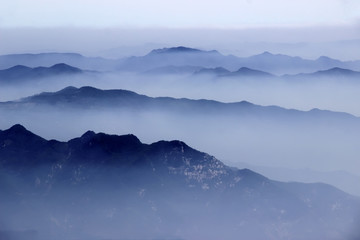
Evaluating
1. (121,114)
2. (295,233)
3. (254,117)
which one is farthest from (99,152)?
(295,233)

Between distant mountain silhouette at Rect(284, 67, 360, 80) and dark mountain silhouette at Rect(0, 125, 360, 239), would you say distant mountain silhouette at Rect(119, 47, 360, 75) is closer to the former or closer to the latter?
distant mountain silhouette at Rect(284, 67, 360, 80)

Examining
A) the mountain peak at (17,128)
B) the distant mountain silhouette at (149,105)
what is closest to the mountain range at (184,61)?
the distant mountain silhouette at (149,105)

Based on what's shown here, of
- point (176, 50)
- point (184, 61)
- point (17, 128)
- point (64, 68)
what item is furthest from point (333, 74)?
point (17, 128)

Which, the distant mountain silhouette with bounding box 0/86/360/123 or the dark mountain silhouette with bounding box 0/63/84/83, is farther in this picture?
the dark mountain silhouette with bounding box 0/63/84/83

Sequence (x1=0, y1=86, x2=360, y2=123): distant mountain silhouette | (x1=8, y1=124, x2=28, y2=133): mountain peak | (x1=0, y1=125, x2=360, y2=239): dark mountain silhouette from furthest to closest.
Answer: (x1=0, y1=86, x2=360, y2=123): distant mountain silhouette
(x1=8, y1=124, x2=28, y2=133): mountain peak
(x1=0, y1=125, x2=360, y2=239): dark mountain silhouette

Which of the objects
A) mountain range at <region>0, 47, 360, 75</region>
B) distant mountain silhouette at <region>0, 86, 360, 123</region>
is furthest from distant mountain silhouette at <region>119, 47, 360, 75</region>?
distant mountain silhouette at <region>0, 86, 360, 123</region>

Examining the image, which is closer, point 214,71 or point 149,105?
point 149,105

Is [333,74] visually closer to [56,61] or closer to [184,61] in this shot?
[184,61]
